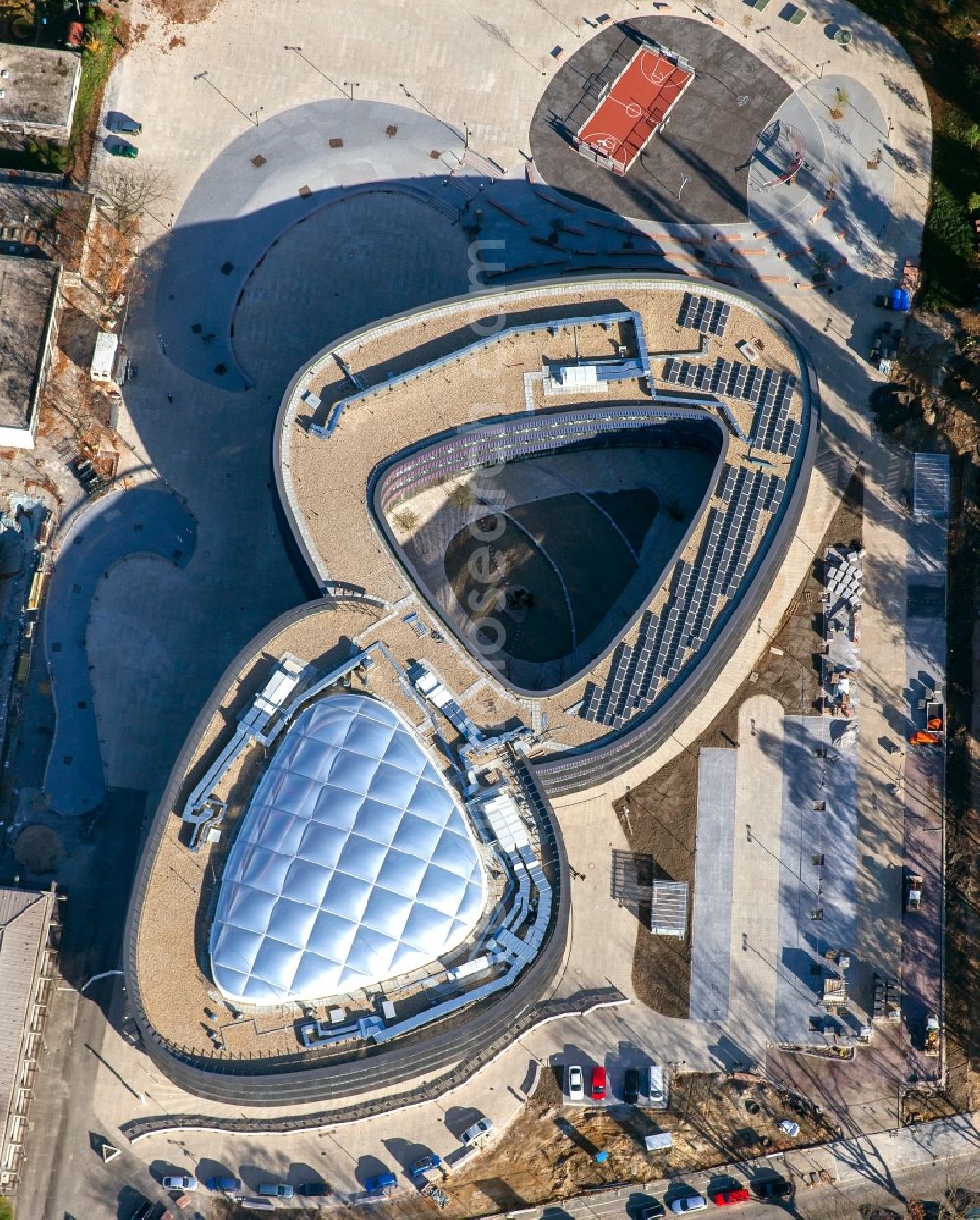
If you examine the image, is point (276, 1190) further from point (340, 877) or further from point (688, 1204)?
point (688, 1204)

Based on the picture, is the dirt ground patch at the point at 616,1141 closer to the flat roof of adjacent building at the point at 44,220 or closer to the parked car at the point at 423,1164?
the parked car at the point at 423,1164

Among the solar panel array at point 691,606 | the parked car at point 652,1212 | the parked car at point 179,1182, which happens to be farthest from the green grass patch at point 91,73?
the parked car at point 652,1212

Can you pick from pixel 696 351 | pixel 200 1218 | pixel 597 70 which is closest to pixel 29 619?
pixel 200 1218

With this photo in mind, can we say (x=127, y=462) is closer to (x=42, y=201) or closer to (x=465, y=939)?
(x=42, y=201)

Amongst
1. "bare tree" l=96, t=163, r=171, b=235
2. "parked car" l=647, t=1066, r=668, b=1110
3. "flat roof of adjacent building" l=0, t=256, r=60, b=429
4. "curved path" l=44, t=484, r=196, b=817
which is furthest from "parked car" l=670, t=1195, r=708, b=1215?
"bare tree" l=96, t=163, r=171, b=235

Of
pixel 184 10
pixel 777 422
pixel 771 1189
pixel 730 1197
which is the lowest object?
pixel 730 1197

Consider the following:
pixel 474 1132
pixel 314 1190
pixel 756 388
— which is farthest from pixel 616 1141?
→ pixel 756 388

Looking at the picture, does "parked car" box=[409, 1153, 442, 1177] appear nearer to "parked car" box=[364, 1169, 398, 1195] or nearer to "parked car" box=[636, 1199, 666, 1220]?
"parked car" box=[364, 1169, 398, 1195]

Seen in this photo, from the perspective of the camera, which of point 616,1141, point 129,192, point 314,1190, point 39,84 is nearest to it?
point 314,1190
